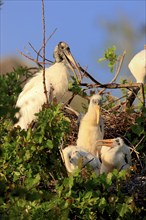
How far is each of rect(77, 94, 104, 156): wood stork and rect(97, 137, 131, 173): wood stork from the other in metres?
0.26

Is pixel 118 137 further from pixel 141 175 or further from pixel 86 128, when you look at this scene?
pixel 141 175

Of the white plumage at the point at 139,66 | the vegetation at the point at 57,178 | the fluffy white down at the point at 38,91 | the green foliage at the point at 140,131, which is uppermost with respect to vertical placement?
the white plumage at the point at 139,66

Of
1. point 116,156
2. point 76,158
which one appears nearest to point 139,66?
point 116,156

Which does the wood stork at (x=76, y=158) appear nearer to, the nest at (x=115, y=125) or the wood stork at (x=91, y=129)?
the wood stork at (x=91, y=129)

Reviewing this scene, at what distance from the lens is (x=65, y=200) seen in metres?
6.09

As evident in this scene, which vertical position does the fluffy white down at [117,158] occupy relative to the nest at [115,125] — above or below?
below

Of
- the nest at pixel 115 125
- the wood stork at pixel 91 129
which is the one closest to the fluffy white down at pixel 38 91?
the nest at pixel 115 125

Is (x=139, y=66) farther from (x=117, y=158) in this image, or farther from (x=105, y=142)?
(x=117, y=158)

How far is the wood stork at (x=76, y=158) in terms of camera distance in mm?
6902

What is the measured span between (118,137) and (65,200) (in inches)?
72.0

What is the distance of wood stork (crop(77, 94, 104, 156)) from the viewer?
777 centimetres

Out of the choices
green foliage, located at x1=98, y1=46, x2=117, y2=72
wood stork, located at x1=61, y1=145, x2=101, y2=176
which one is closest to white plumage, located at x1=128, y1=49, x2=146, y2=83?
green foliage, located at x1=98, y1=46, x2=117, y2=72

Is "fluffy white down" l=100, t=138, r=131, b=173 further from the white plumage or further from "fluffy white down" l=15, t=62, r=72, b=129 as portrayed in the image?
the white plumage

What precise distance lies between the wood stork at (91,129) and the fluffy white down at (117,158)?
299 mm
